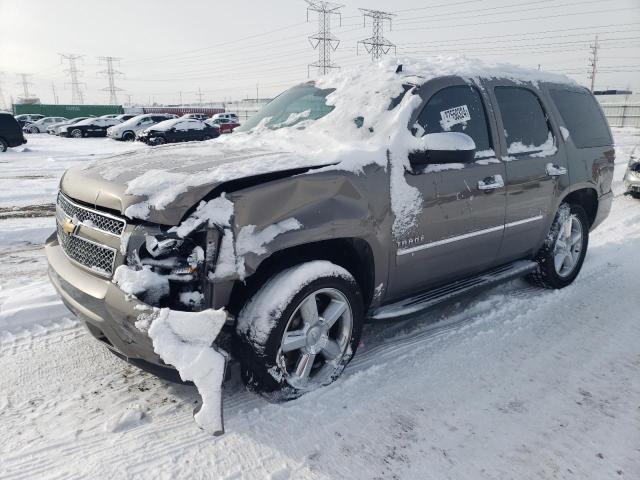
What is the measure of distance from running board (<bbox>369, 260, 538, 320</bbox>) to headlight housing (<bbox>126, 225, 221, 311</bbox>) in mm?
1188

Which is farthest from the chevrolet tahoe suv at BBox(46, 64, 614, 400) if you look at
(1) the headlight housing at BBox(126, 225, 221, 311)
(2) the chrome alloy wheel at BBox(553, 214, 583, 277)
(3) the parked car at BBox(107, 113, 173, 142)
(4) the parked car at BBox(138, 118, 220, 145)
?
(3) the parked car at BBox(107, 113, 173, 142)

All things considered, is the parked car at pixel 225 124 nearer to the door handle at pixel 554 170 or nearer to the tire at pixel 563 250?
the tire at pixel 563 250

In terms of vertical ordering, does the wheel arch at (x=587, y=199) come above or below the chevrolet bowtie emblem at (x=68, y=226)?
below

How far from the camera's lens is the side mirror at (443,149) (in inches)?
118

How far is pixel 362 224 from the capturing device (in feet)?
9.33

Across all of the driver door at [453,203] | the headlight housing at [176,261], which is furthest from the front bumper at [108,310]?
the driver door at [453,203]

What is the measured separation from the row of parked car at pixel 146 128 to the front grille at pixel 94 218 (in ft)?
52.2

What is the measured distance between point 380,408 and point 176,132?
74.9ft

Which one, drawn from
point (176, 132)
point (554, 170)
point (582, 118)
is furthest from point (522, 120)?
point (176, 132)

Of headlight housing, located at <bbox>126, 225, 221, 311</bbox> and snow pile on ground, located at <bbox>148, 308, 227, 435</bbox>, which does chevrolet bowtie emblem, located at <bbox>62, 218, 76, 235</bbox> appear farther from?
snow pile on ground, located at <bbox>148, 308, 227, 435</bbox>

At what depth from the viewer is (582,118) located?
4.76 m

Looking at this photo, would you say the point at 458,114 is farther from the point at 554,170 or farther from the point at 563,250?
the point at 563,250

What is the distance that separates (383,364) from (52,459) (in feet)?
6.21

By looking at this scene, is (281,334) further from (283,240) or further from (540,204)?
(540,204)
